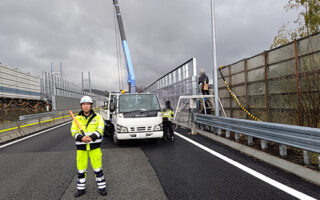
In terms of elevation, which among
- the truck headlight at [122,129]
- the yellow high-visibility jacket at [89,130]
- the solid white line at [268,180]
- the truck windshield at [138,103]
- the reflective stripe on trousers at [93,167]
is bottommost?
the solid white line at [268,180]

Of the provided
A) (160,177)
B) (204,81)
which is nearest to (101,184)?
(160,177)

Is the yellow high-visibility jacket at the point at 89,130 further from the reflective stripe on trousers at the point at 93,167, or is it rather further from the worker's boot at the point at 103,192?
the worker's boot at the point at 103,192

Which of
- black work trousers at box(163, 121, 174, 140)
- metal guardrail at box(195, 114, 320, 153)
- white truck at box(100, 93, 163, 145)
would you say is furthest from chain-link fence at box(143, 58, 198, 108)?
metal guardrail at box(195, 114, 320, 153)

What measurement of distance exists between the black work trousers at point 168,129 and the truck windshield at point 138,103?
25.2 inches

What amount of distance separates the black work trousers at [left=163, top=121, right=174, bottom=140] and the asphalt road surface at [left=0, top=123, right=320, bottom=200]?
61.5 inches

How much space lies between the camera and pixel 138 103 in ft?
28.5

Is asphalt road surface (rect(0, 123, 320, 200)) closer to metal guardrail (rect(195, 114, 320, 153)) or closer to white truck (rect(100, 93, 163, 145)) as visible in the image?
metal guardrail (rect(195, 114, 320, 153))

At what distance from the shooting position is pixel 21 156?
22.7 ft

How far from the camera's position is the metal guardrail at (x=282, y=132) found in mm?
4246

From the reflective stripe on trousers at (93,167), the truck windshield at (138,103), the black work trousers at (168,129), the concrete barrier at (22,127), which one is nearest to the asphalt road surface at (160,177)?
the reflective stripe on trousers at (93,167)

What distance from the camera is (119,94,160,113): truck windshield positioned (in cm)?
846

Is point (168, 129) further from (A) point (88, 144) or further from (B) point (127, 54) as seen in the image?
(B) point (127, 54)

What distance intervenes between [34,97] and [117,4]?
16343mm

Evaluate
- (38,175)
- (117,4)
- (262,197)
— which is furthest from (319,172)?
(117,4)
